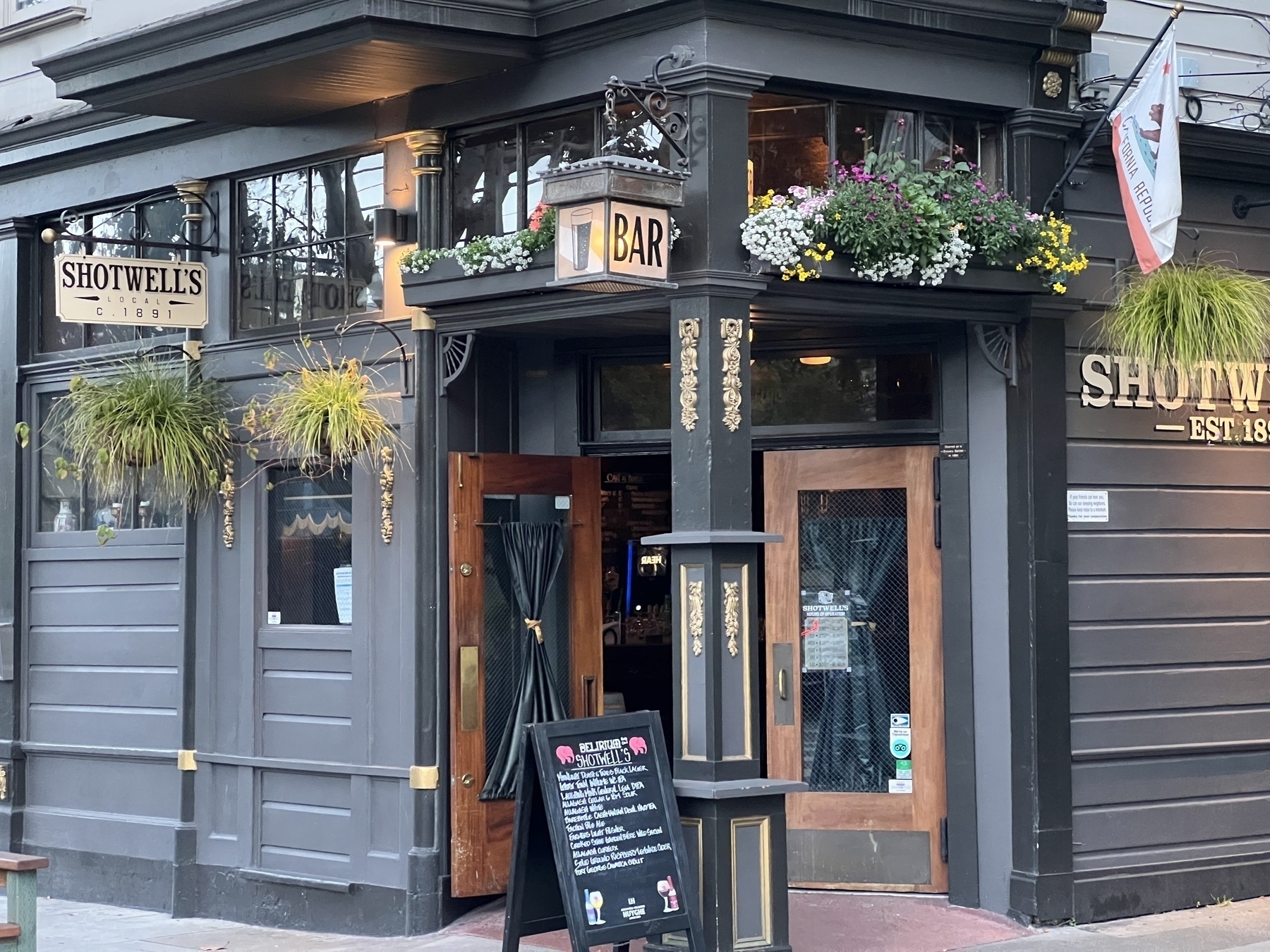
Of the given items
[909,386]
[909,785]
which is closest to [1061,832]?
[909,785]

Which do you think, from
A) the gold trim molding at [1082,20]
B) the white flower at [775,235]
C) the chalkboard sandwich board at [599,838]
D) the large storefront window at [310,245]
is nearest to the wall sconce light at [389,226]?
the large storefront window at [310,245]

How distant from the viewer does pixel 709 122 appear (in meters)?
7.49

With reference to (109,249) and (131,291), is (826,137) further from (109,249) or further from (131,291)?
(109,249)

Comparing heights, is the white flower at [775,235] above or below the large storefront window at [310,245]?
below

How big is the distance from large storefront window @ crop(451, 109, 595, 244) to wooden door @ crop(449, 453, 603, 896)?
1.29 metres

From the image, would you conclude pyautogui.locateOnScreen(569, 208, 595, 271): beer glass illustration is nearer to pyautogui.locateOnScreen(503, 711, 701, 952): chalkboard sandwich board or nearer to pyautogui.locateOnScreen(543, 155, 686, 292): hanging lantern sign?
pyautogui.locateOnScreen(543, 155, 686, 292): hanging lantern sign

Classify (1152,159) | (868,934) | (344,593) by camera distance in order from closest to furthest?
1. (1152,159)
2. (868,934)
3. (344,593)

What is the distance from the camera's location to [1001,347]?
848 centimetres

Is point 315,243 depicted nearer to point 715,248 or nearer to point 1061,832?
point 715,248

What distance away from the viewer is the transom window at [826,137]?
26.0 ft

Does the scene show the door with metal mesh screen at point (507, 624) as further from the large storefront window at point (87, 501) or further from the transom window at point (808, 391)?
the large storefront window at point (87, 501)

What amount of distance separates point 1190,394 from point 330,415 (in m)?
4.77

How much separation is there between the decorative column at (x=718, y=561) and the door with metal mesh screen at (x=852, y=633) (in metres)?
1.64

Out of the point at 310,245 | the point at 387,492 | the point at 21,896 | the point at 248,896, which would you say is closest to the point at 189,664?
the point at 248,896
